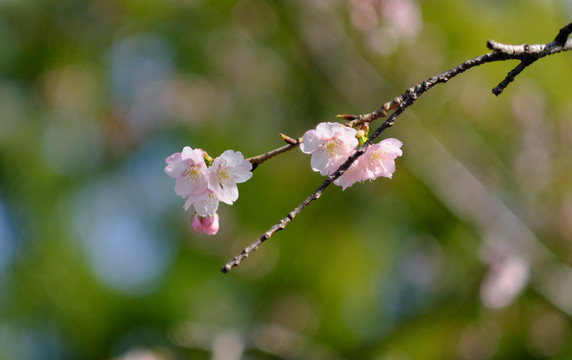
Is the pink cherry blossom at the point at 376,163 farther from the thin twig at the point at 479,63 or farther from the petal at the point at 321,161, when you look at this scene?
the thin twig at the point at 479,63

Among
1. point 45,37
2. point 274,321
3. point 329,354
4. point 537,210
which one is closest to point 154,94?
point 45,37

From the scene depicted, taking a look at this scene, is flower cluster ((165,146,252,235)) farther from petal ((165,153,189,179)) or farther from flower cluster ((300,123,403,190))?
flower cluster ((300,123,403,190))

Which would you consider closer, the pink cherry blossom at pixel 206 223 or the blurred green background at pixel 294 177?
the pink cherry blossom at pixel 206 223

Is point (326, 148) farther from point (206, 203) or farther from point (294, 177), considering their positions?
point (294, 177)

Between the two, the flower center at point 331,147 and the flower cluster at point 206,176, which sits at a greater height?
the flower cluster at point 206,176

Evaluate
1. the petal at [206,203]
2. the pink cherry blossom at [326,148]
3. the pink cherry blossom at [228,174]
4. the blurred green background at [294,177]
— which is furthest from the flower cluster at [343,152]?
the blurred green background at [294,177]

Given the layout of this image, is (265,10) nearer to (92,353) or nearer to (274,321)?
(274,321)
